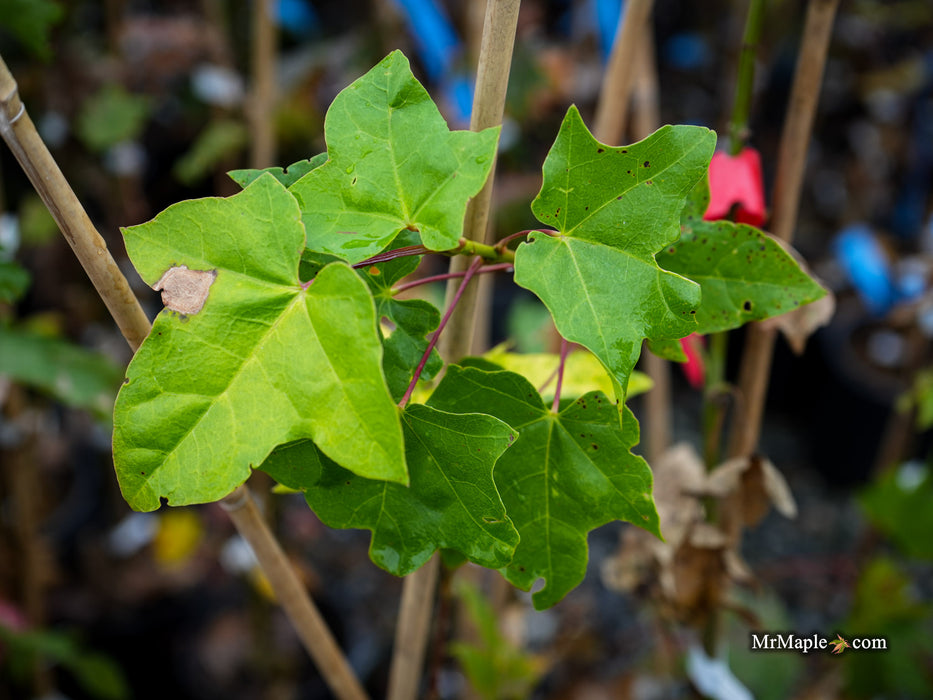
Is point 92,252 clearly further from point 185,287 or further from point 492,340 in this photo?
point 492,340

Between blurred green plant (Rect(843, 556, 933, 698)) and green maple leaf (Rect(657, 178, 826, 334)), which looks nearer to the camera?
green maple leaf (Rect(657, 178, 826, 334))

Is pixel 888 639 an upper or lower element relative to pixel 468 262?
lower

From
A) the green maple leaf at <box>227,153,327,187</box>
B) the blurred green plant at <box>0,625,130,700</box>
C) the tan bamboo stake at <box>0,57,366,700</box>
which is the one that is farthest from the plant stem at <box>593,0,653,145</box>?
the blurred green plant at <box>0,625,130,700</box>

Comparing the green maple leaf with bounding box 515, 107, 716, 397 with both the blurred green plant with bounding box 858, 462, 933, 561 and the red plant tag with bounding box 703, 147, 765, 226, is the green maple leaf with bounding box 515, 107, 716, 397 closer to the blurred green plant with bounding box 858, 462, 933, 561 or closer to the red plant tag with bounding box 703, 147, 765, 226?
the red plant tag with bounding box 703, 147, 765, 226

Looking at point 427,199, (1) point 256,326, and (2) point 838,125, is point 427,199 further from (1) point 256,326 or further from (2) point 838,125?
(2) point 838,125

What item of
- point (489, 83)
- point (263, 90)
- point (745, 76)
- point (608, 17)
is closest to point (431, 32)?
point (608, 17)

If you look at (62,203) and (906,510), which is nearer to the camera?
(62,203)

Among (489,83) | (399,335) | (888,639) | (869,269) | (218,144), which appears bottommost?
(888,639)
